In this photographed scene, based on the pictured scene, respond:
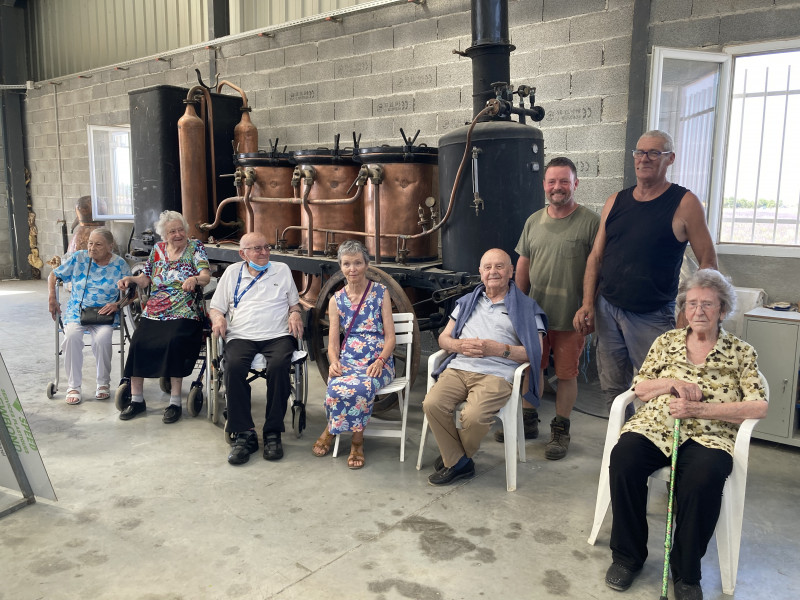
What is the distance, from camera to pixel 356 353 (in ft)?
11.4

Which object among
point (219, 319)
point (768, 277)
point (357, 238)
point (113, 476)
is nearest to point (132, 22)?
point (357, 238)

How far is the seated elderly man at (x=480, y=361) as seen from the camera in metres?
3.03

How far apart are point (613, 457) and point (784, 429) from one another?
5.52 feet

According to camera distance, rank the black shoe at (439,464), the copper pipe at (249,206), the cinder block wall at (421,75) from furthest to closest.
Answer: the copper pipe at (249,206), the cinder block wall at (421,75), the black shoe at (439,464)

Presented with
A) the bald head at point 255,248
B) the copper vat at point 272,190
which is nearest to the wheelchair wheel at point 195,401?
the bald head at point 255,248

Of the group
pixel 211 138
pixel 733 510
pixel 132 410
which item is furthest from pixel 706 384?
pixel 211 138

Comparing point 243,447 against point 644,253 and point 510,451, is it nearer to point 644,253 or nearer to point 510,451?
point 510,451

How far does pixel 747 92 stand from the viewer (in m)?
4.07

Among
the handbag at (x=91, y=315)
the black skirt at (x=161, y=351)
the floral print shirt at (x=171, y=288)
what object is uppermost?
the floral print shirt at (x=171, y=288)

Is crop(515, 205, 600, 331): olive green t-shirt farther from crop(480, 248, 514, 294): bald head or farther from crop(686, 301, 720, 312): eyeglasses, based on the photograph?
crop(686, 301, 720, 312): eyeglasses

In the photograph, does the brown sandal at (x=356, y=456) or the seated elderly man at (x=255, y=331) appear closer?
the brown sandal at (x=356, y=456)

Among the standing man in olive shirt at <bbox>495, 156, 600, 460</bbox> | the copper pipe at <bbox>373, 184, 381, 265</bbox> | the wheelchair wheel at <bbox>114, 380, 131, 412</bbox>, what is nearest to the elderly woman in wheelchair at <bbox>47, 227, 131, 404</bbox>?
the wheelchair wheel at <bbox>114, 380, 131, 412</bbox>

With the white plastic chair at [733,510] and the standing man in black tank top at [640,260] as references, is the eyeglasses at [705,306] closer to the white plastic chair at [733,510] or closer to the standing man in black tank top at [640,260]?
the white plastic chair at [733,510]

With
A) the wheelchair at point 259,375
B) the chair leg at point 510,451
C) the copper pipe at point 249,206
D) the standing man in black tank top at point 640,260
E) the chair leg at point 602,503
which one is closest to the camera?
Answer: the chair leg at point 602,503
